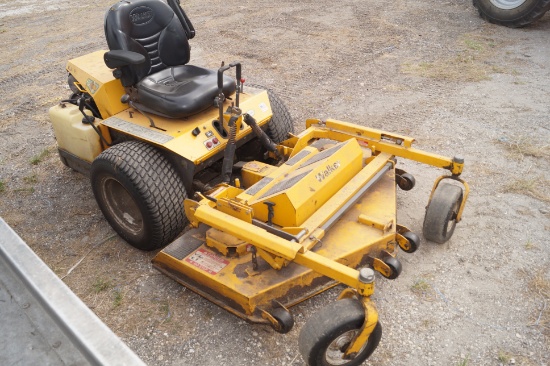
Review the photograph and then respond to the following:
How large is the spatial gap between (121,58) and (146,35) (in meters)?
0.48

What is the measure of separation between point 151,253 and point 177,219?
14.0 inches

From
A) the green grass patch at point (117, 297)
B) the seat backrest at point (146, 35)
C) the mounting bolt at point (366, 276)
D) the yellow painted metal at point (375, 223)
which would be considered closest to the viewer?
the mounting bolt at point (366, 276)

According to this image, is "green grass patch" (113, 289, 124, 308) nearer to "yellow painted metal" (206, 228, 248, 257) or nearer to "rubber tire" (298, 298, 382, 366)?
"yellow painted metal" (206, 228, 248, 257)

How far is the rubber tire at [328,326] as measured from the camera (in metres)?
2.11

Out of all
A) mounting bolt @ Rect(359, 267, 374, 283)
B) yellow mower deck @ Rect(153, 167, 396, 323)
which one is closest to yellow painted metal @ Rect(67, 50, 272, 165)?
yellow mower deck @ Rect(153, 167, 396, 323)

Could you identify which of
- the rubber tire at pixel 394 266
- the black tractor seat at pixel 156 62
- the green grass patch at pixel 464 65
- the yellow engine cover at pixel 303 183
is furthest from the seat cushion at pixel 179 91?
the green grass patch at pixel 464 65

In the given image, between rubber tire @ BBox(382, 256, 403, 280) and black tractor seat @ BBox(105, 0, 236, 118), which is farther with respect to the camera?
black tractor seat @ BBox(105, 0, 236, 118)

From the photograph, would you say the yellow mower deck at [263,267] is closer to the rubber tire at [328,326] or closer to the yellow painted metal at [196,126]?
the rubber tire at [328,326]

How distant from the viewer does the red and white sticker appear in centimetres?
264

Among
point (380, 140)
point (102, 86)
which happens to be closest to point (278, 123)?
point (380, 140)

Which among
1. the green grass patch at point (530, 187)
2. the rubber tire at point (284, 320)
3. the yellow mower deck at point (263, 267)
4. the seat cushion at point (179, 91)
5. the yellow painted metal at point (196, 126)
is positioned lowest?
the green grass patch at point (530, 187)

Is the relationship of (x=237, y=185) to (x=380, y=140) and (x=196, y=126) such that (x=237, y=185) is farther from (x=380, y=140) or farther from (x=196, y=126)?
(x=380, y=140)

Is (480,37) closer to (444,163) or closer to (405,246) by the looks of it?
(444,163)

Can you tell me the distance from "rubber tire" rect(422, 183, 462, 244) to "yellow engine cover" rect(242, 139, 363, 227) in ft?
1.68
